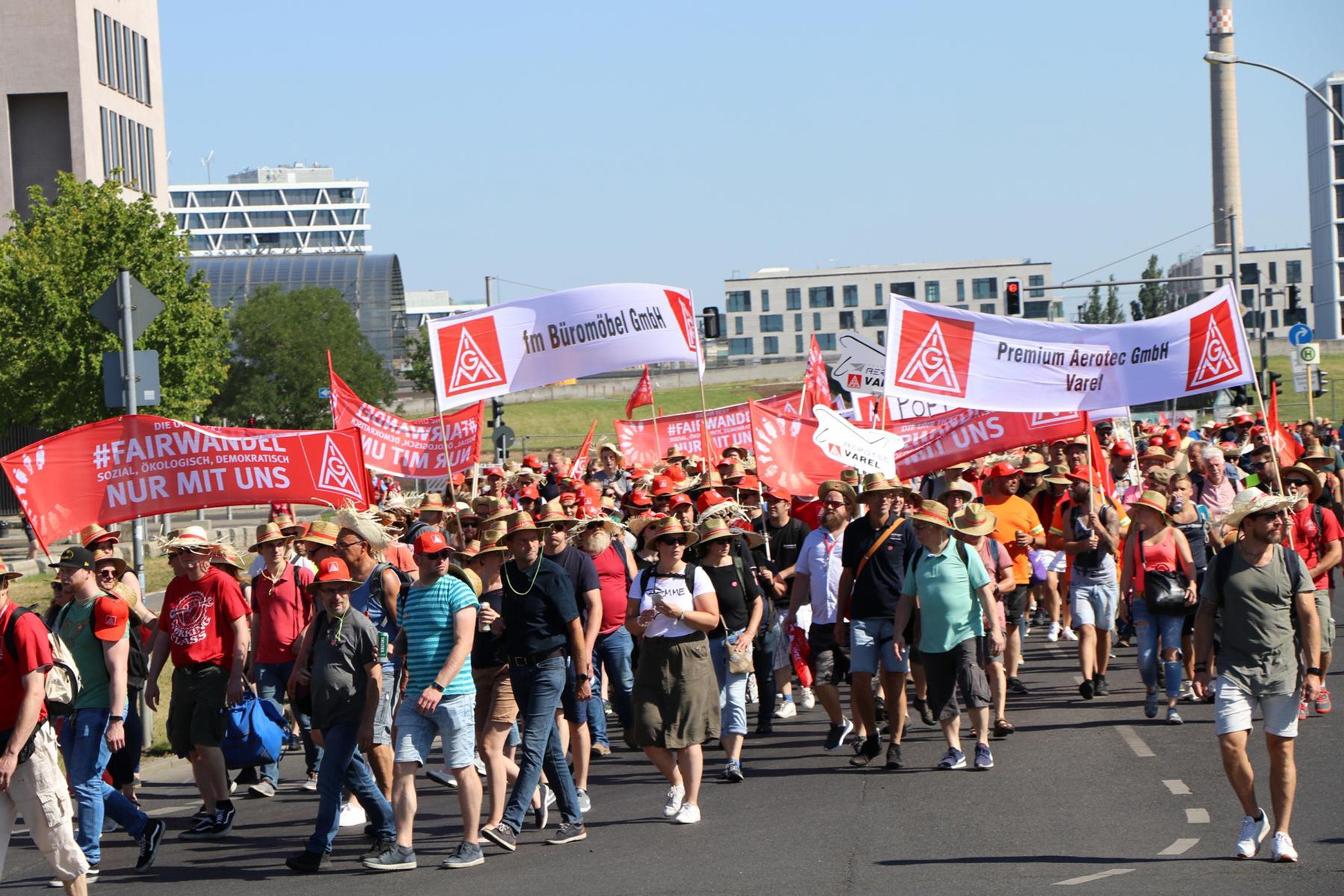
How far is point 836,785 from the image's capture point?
10.4 m

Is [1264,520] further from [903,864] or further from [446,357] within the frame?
[446,357]

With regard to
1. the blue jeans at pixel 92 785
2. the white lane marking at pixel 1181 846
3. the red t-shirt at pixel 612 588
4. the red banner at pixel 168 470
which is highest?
the red banner at pixel 168 470

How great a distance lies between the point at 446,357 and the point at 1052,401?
535 cm

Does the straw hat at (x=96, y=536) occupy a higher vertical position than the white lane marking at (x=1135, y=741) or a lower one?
higher

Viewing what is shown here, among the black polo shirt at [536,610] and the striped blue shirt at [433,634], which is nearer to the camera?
the striped blue shirt at [433,634]

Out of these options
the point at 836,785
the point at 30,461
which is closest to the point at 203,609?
the point at 30,461

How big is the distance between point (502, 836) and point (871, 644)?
3066mm

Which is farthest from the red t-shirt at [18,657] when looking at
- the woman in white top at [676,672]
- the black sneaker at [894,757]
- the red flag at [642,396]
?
the red flag at [642,396]

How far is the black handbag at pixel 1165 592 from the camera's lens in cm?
1216

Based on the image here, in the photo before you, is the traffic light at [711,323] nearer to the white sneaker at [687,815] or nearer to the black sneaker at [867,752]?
the black sneaker at [867,752]

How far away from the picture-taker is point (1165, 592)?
1216 cm

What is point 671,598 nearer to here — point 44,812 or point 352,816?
point 352,816

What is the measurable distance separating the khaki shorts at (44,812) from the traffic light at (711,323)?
77.8 ft

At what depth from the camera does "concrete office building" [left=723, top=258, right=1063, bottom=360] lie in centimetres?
12838
